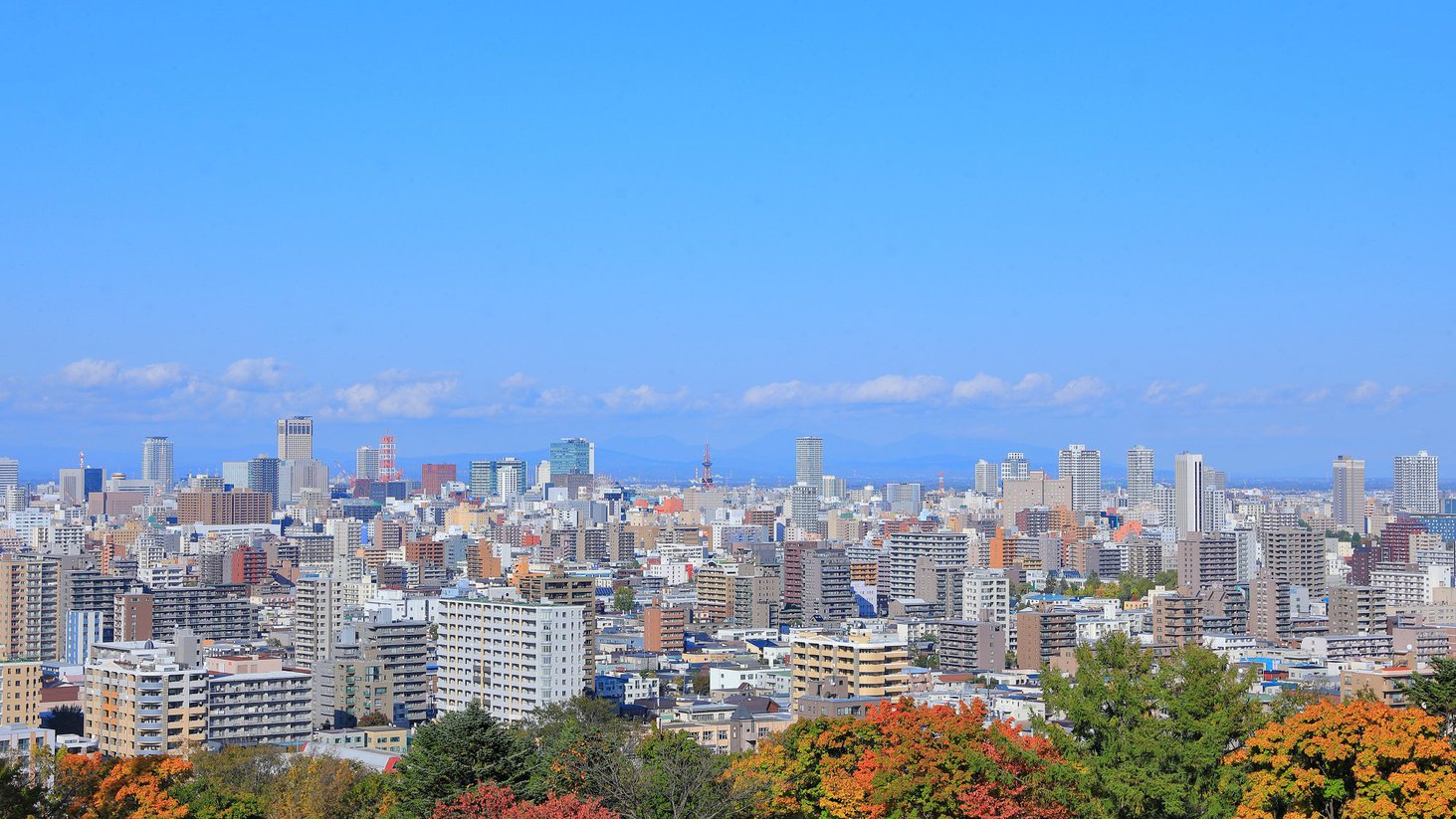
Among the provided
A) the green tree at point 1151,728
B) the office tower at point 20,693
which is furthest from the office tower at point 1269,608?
the green tree at point 1151,728

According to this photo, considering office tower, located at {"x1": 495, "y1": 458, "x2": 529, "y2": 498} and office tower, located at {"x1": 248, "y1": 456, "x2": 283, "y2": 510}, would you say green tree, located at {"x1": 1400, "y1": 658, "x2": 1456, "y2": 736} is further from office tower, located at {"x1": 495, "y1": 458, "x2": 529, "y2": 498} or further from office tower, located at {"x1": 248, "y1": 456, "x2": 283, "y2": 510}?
office tower, located at {"x1": 495, "y1": 458, "x2": 529, "y2": 498}

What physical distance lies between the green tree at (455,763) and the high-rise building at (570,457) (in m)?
104

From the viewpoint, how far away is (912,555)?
161 ft

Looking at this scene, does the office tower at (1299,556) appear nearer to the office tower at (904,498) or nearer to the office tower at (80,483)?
the office tower at (904,498)

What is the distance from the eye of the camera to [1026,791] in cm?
1077

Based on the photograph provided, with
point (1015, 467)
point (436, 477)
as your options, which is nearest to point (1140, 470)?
point (1015, 467)

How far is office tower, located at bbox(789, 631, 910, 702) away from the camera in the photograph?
82.2ft

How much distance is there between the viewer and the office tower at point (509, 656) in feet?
83.8

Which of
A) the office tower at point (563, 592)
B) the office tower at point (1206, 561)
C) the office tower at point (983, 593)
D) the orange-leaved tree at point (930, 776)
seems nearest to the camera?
the orange-leaved tree at point (930, 776)

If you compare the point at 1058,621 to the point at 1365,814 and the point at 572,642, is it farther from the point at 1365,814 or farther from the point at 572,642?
the point at 1365,814

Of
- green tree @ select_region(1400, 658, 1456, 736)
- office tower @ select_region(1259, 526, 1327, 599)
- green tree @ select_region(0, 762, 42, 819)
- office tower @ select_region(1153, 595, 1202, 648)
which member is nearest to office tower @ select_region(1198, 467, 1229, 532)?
office tower @ select_region(1259, 526, 1327, 599)

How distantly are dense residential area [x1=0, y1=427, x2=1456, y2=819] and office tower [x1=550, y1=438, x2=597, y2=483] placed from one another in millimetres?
27295

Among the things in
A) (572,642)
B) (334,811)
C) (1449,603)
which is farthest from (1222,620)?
(334,811)

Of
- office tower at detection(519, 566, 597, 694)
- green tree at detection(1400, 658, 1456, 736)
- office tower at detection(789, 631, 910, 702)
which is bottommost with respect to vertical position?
office tower at detection(789, 631, 910, 702)
